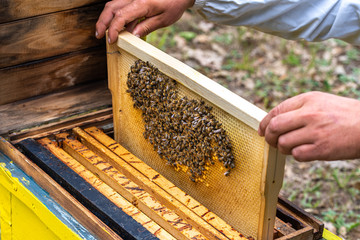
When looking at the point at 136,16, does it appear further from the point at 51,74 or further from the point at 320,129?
the point at 320,129

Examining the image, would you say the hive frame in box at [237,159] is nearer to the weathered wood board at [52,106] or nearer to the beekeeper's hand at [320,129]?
the beekeeper's hand at [320,129]

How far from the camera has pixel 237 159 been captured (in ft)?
5.40

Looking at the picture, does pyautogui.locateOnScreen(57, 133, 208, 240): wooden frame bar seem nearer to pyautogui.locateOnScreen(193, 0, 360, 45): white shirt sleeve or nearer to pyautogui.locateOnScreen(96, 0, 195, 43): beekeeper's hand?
pyautogui.locateOnScreen(96, 0, 195, 43): beekeeper's hand

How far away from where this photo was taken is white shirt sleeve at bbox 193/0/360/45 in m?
2.38

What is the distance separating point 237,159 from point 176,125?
0.31 meters

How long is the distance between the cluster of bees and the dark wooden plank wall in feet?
1.54

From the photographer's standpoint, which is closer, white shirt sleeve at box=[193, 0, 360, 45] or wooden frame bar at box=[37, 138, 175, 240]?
wooden frame bar at box=[37, 138, 175, 240]

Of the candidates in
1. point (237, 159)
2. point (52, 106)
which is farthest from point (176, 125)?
point (52, 106)

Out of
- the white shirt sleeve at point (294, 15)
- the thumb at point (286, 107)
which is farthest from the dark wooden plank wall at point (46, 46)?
the thumb at point (286, 107)

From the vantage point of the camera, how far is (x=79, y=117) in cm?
236

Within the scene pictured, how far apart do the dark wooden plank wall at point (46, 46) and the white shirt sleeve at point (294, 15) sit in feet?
1.91

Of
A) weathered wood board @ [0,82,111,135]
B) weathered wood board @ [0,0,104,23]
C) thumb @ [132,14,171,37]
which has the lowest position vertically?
weathered wood board @ [0,82,111,135]

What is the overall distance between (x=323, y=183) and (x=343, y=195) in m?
0.17

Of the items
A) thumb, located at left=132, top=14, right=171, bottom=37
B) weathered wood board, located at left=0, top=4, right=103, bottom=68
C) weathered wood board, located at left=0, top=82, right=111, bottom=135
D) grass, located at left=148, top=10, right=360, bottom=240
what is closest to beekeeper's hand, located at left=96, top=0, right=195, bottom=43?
thumb, located at left=132, top=14, right=171, bottom=37
